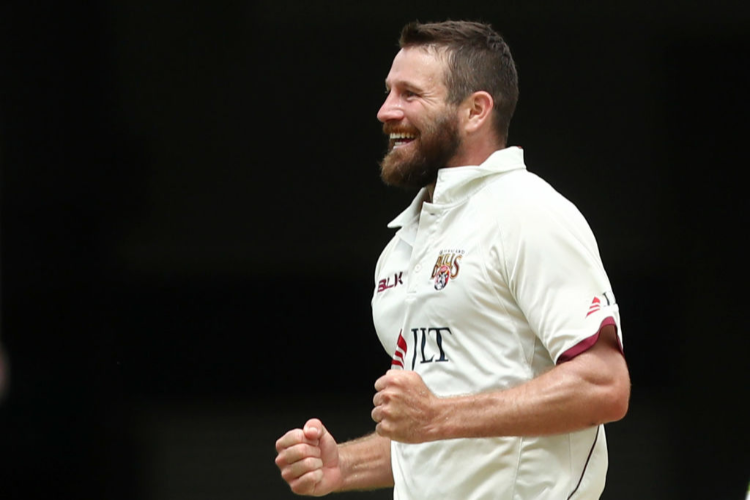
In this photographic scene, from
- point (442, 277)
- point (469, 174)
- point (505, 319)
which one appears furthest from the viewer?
point (469, 174)

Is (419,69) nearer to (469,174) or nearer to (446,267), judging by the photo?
(469,174)

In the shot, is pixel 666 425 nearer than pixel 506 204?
No

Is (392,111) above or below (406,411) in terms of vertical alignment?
above

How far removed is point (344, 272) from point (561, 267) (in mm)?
2744

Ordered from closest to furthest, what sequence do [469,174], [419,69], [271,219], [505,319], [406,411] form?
[406,411]
[505,319]
[469,174]
[419,69]
[271,219]

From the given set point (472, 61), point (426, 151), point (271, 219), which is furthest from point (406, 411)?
point (271, 219)

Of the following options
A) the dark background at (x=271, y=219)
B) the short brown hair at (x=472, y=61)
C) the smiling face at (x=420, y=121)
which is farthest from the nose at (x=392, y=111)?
the dark background at (x=271, y=219)

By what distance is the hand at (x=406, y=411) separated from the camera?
239 centimetres

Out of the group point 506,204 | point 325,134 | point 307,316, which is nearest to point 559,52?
point 325,134

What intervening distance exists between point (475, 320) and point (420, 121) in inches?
26.7

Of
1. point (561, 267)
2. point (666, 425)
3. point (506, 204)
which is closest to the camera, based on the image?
point (561, 267)

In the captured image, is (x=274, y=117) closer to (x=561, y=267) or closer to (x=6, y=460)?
(x=6, y=460)

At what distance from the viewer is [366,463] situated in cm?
308

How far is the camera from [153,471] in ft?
17.0
